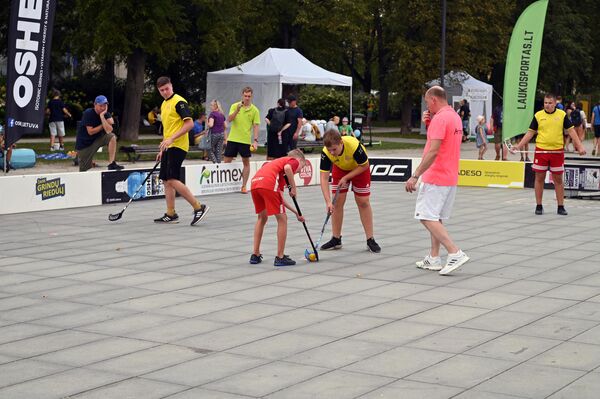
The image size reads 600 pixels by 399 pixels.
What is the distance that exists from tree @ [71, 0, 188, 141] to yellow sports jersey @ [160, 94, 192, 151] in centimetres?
1719

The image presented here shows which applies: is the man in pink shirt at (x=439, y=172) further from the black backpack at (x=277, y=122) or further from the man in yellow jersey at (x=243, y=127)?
the black backpack at (x=277, y=122)

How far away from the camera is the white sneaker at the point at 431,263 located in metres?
10.5

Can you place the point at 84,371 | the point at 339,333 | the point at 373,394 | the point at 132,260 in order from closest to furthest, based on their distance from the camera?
the point at 373,394
the point at 84,371
the point at 339,333
the point at 132,260

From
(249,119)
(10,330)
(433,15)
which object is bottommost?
(10,330)

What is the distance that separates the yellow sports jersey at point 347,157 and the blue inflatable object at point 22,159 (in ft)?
42.1

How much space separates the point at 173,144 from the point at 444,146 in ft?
16.2

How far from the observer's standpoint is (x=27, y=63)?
16.0m

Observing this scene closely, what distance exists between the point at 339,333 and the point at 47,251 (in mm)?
5072

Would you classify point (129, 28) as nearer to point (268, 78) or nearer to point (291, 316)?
point (268, 78)

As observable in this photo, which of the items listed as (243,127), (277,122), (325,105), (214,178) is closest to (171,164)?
(243,127)

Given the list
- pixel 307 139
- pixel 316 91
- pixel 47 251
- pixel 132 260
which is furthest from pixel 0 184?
pixel 316 91

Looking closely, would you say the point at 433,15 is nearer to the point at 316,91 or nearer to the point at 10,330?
the point at 316,91

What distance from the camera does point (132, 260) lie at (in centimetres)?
1102

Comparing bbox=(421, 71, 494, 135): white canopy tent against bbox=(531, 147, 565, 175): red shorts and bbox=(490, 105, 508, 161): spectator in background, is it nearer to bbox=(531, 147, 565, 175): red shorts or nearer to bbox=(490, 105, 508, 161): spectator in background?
bbox=(490, 105, 508, 161): spectator in background
